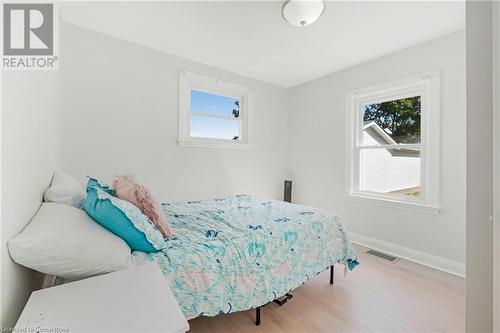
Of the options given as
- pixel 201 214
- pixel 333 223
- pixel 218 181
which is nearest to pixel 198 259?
pixel 201 214

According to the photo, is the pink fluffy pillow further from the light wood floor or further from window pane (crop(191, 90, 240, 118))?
window pane (crop(191, 90, 240, 118))

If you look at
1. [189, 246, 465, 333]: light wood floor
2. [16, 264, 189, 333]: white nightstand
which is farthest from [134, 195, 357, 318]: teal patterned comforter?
[16, 264, 189, 333]: white nightstand

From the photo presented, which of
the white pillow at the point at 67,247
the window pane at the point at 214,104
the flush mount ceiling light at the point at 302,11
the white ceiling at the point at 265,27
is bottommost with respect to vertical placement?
the white pillow at the point at 67,247

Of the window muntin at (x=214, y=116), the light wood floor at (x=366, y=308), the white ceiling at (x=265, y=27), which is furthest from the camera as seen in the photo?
the window muntin at (x=214, y=116)

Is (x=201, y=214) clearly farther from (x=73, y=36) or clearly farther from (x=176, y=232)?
(x=73, y=36)

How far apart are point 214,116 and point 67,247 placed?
2.76 meters

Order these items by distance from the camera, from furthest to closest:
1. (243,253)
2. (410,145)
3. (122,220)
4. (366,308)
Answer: (410,145) → (366,308) → (243,253) → (122,220)

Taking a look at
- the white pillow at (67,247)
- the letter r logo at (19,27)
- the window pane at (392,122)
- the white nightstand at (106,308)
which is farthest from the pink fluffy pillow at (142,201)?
the window pane at (392,122)

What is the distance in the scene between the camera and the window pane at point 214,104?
323cm

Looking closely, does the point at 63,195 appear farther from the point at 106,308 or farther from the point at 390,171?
the point at 390,171

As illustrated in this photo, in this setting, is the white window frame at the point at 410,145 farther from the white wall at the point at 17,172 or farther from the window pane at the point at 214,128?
the white wall at the point at 17,172

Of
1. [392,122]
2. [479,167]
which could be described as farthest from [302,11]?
[392,122]

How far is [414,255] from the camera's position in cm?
265

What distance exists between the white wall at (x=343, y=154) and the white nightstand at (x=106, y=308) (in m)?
2.94
